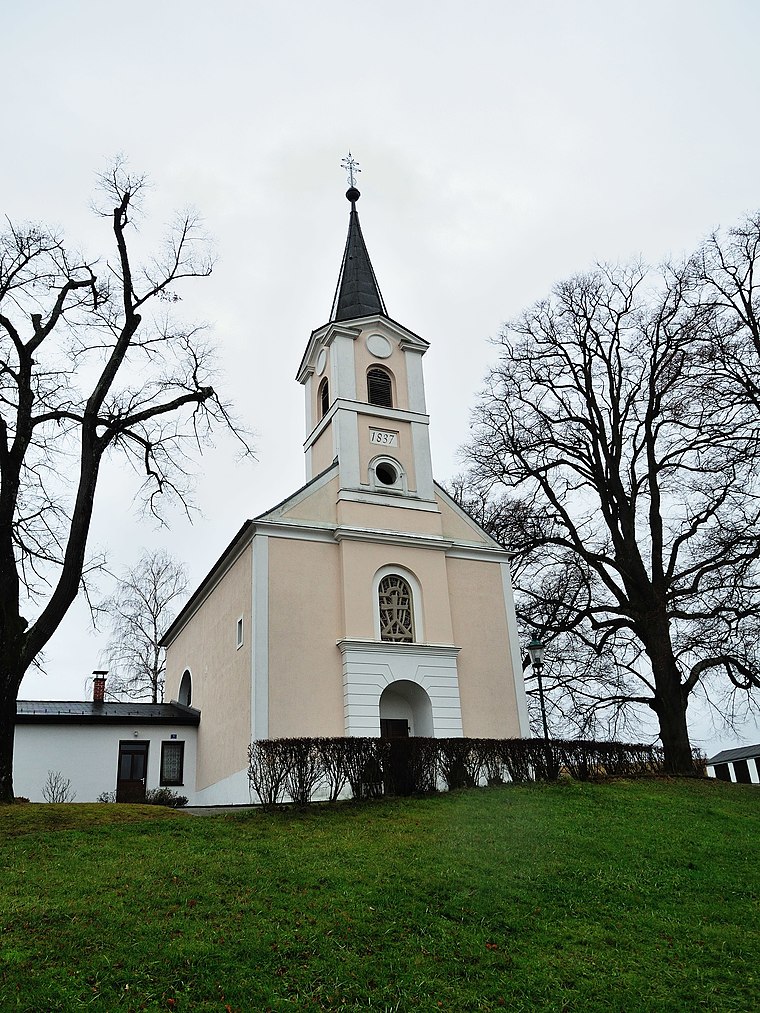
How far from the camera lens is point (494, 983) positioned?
7867 millimetres

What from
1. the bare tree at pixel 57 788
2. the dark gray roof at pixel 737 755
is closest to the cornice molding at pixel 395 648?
the bare tree at pixel 57 788

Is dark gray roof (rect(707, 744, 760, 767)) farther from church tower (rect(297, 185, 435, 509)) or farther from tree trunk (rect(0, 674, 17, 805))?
tree trunk (rect(0, 674, 17, 805))

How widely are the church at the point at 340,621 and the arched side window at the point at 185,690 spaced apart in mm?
1372

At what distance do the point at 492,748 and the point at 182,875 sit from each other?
327 inches

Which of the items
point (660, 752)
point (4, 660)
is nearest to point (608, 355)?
point (660, 752)

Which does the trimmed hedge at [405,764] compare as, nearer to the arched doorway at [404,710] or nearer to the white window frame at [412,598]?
the arched doorway at [404,710]

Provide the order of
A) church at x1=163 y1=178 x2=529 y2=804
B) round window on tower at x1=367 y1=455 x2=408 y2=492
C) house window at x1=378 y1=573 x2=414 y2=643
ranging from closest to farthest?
church at x1=163 y1=178 x2=529 y2=804 → house window at x1=378 y1=573 x2=414 y2=643 → round window on tower at x1=367 y1=455 x2=408 y2=492

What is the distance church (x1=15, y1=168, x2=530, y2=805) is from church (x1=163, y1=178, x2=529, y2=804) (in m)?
0.04

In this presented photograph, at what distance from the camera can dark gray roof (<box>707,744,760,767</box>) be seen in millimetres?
57031

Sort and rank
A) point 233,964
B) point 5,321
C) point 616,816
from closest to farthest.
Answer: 1. point 233,964
2. point 616,816
3. point 5,321

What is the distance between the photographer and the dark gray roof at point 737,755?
187 feet

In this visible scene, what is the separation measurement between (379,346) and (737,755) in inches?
1885

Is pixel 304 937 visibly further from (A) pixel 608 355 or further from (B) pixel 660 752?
(A) pixel 608 355

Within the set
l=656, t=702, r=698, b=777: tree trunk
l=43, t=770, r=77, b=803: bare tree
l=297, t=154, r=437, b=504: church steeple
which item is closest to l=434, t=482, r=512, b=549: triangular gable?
l=297, t=154, r=437, b=504: church steeple
